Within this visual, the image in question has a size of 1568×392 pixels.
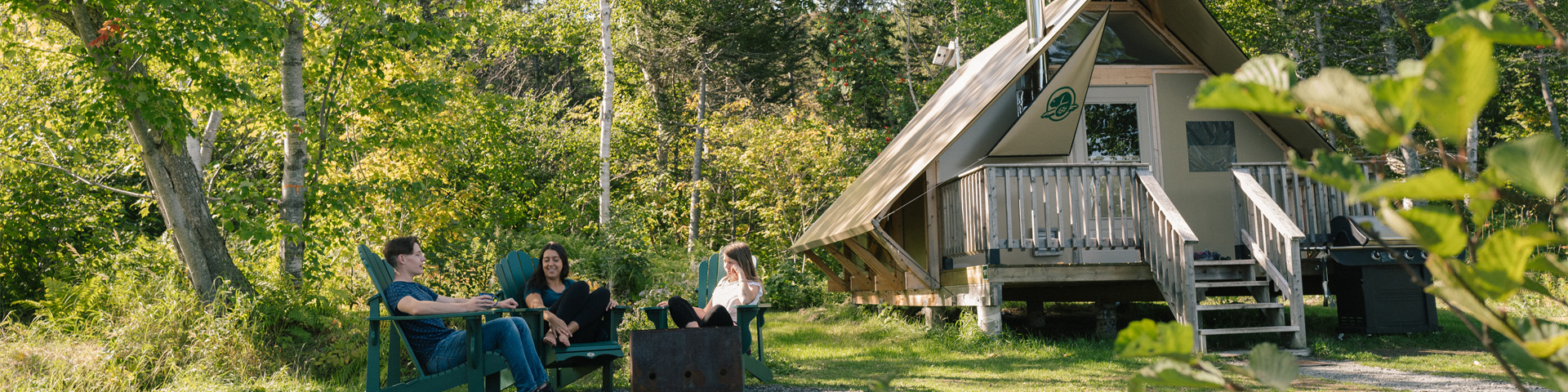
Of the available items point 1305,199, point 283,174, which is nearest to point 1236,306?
point 1305,199

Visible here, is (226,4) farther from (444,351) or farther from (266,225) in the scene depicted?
(444,351)

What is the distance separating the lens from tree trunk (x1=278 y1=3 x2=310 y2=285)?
7262 mm

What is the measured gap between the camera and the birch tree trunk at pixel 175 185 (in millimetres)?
6238

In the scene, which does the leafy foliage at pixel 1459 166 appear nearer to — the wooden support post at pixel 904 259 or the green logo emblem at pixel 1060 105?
the wooden support post at pixel 904 259

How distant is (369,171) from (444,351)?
8751 mm

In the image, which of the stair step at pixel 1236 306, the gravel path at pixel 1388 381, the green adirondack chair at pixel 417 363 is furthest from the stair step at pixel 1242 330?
the green adirondack chair at pixel 417 363

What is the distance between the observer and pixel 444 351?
14.7 ft

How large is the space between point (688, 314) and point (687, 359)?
2.88 ft

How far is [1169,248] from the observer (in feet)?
23.3

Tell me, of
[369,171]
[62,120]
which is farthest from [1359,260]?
[369,171]

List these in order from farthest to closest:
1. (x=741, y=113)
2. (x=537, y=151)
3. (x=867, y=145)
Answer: (x=741, y=113), (x=867, y=145), (x=537, y=151)

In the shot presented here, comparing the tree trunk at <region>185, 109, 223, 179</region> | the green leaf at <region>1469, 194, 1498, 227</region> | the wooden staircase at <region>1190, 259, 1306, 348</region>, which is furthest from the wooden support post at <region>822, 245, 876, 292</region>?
the green leaf at <region>1469, 194, 1498, 227</region>

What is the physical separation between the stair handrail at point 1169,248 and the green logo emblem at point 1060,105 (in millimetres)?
874

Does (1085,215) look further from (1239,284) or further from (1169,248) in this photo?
(1239,284)
